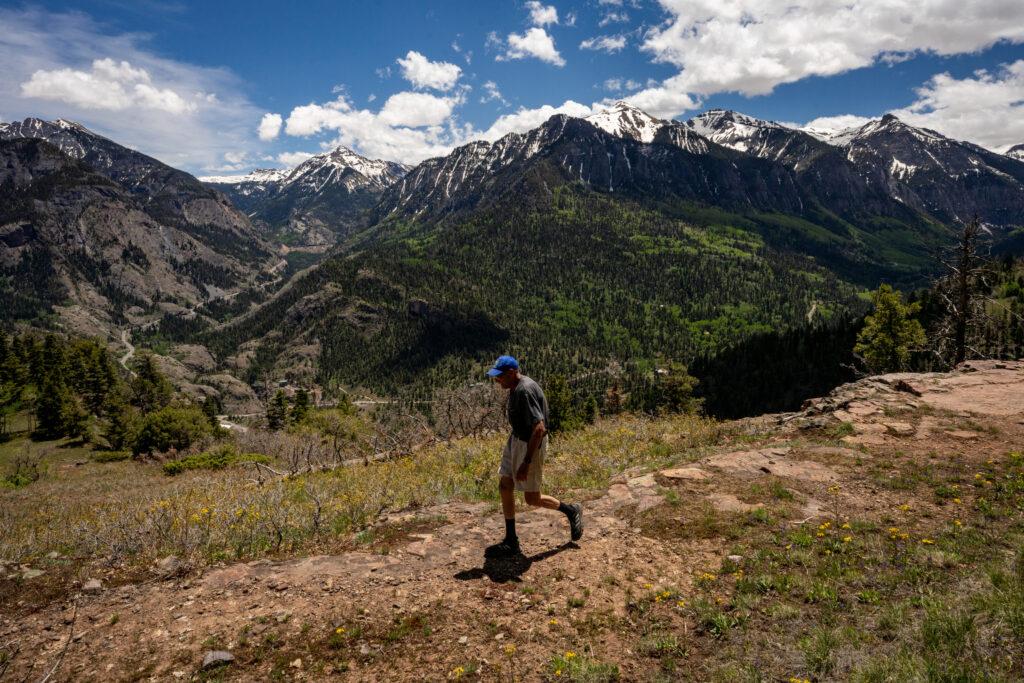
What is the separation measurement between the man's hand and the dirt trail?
138 cm

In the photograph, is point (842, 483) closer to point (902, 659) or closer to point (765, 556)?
point (765, 556)

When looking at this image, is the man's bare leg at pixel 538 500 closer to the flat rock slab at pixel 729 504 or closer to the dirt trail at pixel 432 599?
the dirt trail at pixel 432 599

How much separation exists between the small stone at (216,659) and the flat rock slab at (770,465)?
1072 centimetres

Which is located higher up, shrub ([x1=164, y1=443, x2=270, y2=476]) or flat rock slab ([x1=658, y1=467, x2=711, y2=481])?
flat rock slab ([x1=658, y1=467, x2=711, y2=481])

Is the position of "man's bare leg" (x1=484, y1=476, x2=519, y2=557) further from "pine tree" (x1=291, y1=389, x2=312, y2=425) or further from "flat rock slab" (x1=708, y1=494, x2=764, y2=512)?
"pine tree" (x1=291, y1=389, x2=312, y2=425)

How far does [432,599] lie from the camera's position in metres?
7.00

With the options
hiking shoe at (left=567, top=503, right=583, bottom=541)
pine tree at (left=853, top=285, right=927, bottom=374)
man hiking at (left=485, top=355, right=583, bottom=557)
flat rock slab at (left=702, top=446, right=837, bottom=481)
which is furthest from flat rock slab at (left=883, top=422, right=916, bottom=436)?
pine tree at (left=853, top=285, right=927, bottom=374)

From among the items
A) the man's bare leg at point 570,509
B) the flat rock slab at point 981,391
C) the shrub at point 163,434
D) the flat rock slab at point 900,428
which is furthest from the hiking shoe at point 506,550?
the shrub at point 163,434

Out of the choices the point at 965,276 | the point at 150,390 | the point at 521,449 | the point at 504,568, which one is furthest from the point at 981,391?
the point at 150,390

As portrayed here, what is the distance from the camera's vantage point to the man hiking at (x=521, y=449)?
26.3ft

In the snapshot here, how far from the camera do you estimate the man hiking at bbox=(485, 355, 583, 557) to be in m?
8.02

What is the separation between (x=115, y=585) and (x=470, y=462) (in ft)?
30.1

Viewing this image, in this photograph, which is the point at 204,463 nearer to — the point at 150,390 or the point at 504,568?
the point at 504,568

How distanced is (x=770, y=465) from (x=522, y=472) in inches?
296
